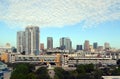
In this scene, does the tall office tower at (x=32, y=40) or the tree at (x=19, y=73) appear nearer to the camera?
the tree at (x=19, y=73)

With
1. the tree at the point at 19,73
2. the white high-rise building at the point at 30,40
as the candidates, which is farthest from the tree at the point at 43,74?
the white high-rise building at the point at 30,40

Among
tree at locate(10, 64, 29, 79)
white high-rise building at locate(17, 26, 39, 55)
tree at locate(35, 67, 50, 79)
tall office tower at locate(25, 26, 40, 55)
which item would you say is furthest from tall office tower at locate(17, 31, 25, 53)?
tree at locate(10, 64, 29, 79)

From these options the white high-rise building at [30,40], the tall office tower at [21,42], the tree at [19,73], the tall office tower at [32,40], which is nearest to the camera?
the tree at [19,73]

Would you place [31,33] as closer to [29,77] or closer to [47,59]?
[47,59]

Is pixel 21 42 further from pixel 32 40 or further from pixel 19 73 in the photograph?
pixel 19 73

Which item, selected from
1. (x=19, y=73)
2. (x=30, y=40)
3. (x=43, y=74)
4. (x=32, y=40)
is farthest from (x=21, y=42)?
(x=19, y=73)

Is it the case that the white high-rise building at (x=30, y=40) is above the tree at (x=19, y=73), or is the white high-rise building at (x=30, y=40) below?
above

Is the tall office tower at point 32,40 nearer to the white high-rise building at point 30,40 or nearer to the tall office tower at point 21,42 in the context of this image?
the white high-rise building at point 30,40

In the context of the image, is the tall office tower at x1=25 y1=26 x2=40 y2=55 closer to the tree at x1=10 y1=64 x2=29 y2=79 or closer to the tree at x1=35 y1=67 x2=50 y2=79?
the tree at x1=35 y1=67 x2=50 y2=79

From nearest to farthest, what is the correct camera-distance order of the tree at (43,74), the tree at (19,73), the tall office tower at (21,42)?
the tree at (19,73) → the tree at (43,74) → the tall office tower at (21,42)
